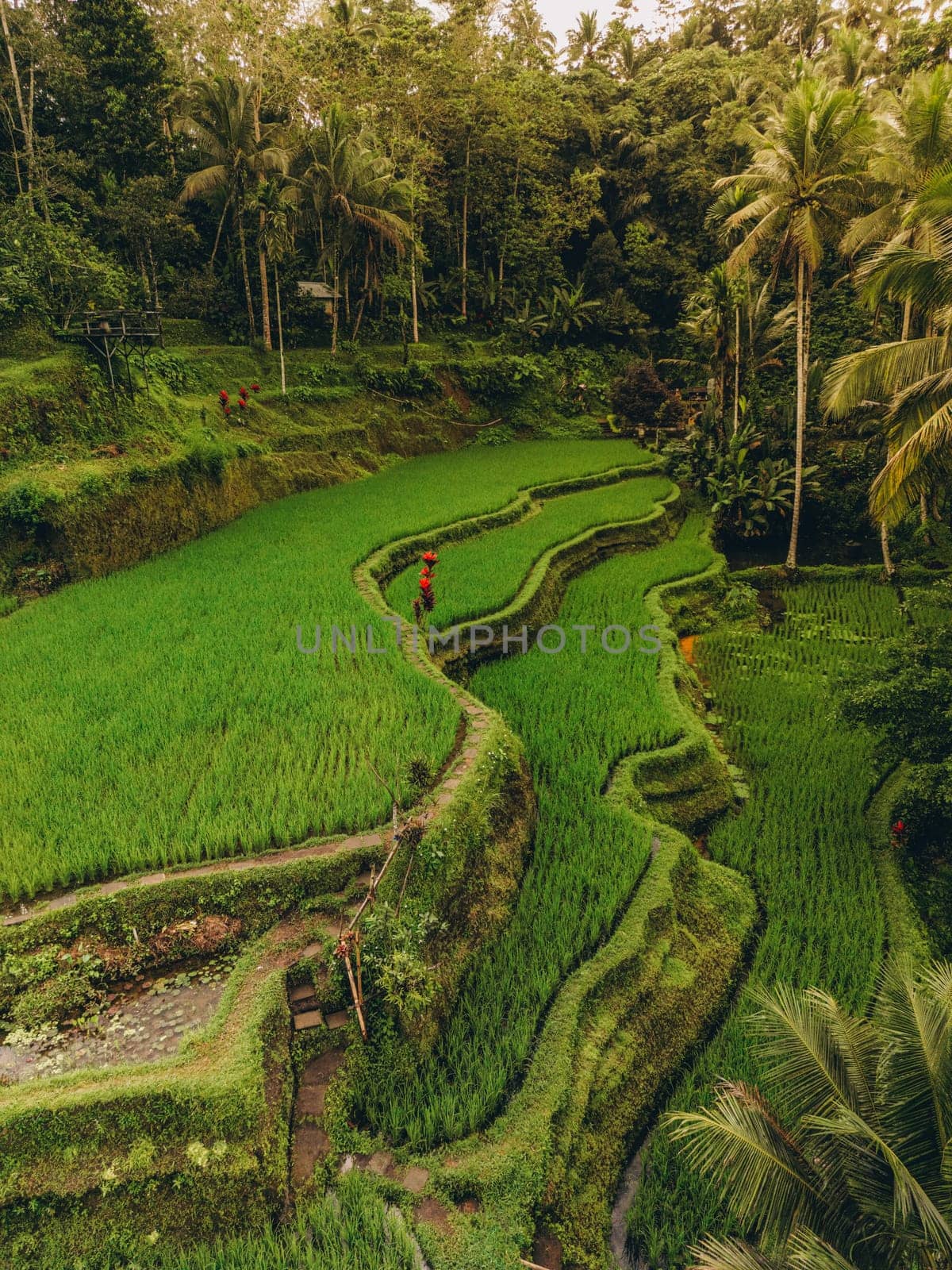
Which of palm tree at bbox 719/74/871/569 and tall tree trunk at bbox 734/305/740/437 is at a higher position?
palm tree at bbox 719/74/871/569

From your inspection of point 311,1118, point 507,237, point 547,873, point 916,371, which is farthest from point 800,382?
point 507,237

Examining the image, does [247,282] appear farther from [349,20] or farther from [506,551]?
[506,551]

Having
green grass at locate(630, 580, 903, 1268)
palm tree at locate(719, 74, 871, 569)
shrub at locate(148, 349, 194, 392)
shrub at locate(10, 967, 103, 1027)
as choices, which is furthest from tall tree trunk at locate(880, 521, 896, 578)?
shrub at locate(148, 349, 194, 392)

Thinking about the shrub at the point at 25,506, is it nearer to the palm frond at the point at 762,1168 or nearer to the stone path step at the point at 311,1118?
the stone path step at the point at 311,1118

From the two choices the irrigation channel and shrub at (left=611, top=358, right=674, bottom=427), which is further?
shrub at (left=611, top=358, right=674, bottom=427)

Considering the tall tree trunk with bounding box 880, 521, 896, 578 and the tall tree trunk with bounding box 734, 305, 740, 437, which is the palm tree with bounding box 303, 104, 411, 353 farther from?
the tall tree trunk with bounding box 880, 521, 896, 578

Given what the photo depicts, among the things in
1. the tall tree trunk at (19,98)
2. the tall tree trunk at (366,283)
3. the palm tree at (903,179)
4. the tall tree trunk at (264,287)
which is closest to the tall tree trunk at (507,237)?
the tall tree trunk at (366,283)

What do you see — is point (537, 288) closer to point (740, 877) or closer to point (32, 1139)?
point (740, 877)
